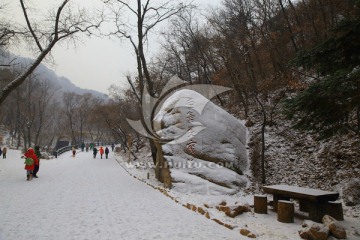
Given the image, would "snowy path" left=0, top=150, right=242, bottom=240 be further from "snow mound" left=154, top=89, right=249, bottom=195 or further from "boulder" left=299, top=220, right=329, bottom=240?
"snow mound" left=154, top=89, right=249, bottom=195

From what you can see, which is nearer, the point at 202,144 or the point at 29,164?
the point at 29,164

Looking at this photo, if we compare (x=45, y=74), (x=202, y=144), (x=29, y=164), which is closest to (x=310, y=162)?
(x=202, y=144)

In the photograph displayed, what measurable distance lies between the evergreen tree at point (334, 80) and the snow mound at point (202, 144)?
21.2 ft

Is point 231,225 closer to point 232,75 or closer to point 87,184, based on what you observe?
point 87,184

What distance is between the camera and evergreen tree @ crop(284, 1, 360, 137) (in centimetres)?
535

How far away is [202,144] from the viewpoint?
13.9 m

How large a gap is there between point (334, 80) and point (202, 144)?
9060 mm

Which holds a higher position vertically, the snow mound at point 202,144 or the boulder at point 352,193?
the snow mound at point 202,144

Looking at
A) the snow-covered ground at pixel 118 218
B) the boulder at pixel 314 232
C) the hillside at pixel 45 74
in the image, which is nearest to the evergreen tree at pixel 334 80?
the boulder at pixel 314 232

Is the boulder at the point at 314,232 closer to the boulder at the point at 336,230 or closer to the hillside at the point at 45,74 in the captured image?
the boulder at the point at 336,230

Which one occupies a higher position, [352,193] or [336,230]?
[352,193]

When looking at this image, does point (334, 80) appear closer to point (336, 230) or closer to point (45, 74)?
point (336, 230)

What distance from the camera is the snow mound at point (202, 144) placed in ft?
40.3

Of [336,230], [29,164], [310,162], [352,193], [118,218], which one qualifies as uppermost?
[310,162]
